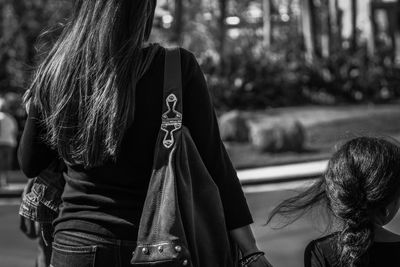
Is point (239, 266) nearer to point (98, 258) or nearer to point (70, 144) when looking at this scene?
point (98, 258)

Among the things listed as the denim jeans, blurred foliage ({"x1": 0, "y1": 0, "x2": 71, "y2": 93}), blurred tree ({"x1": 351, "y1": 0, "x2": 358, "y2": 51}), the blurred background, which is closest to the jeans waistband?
the denim jeans

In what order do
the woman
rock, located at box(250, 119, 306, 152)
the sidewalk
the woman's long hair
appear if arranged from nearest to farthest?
the woman, the woman's long hair, the sidewalk, rock, located at box(250, 119, 306, 152)

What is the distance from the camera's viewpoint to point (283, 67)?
80.4 ft

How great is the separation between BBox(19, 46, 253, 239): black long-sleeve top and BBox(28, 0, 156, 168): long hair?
0.14 feet

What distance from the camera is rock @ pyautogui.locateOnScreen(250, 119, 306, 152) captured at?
1855 cm

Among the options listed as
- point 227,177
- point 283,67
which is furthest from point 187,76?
point 283,67

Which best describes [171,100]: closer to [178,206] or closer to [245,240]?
[178,206]

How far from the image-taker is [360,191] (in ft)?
7.64

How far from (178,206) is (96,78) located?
0.47 metres

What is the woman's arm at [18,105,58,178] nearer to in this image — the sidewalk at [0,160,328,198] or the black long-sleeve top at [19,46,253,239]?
the black long-sleeve top at [19,46,253,239]

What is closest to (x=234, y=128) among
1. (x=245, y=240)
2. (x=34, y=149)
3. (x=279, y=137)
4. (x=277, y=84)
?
(x=279, y=137)

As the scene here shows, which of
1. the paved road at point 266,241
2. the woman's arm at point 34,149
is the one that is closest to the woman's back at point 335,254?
the woman's arm at point 34,149

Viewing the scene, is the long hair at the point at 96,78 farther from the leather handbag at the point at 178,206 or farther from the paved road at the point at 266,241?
the paved road at the point at 266,241

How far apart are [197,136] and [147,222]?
321mm
